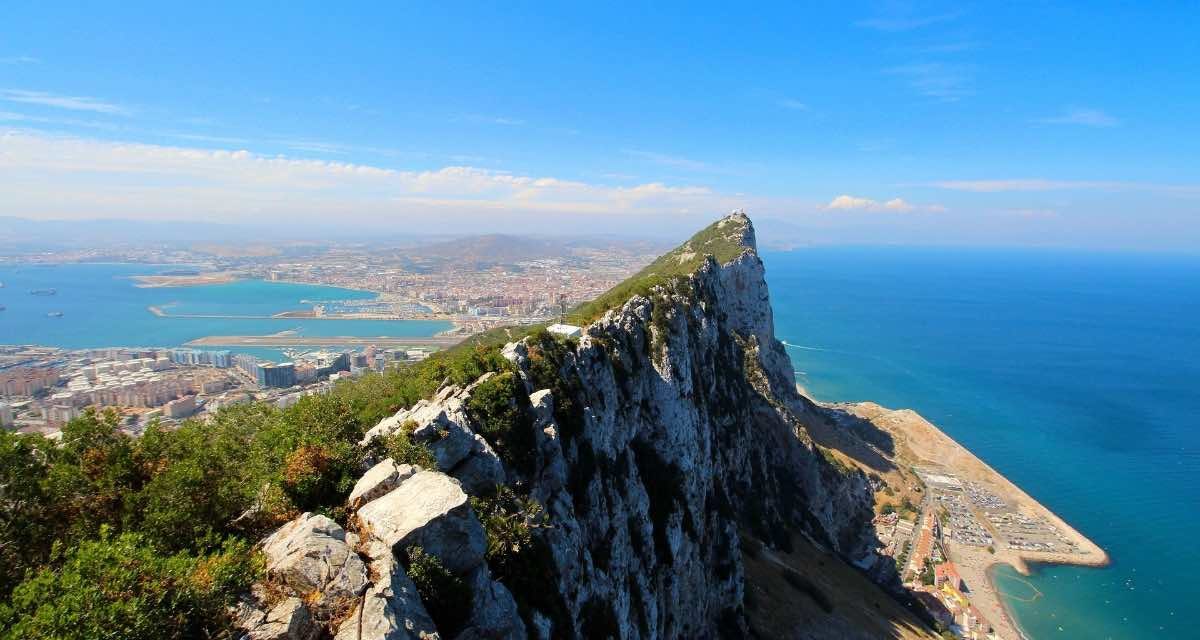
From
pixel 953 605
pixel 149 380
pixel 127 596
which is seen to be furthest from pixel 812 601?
pixel 149 380

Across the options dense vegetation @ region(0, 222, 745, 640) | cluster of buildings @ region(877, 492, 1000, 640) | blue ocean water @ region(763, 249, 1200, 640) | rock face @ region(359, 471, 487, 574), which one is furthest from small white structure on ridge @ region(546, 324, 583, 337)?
blue ocean water @ region(763, 249, 1200, 640)

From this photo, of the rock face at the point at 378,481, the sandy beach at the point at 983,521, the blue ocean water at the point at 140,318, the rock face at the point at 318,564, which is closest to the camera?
the rock face at the point at 318,564

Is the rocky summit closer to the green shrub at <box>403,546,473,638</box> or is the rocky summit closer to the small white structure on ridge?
the green shrub at <box>403,546,473,638</box>

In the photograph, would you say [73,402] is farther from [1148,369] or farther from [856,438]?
[1148,369]

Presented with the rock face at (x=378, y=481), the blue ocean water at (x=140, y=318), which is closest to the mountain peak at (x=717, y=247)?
the rock face at (x=378, y=481)

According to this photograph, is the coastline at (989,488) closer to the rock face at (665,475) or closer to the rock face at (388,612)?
the rock face at (665,475)
